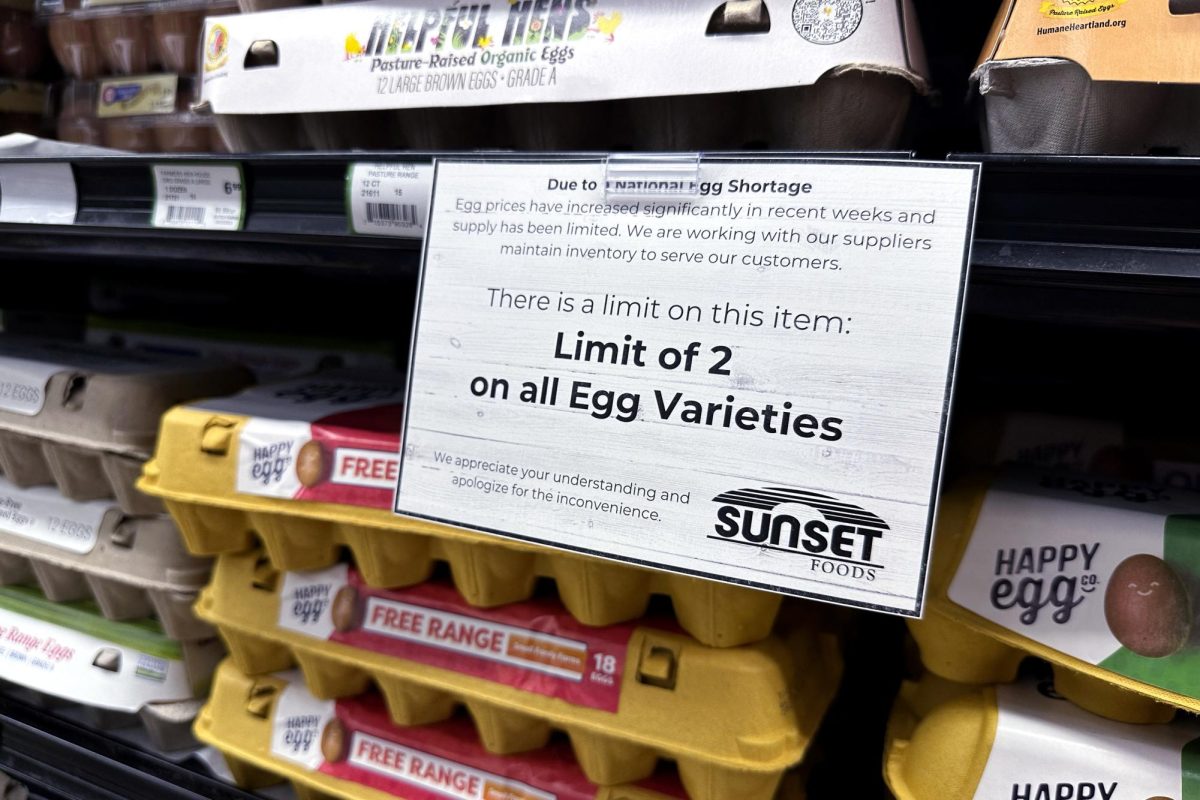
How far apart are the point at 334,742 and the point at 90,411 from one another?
21.7 inches

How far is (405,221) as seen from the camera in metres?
0.71

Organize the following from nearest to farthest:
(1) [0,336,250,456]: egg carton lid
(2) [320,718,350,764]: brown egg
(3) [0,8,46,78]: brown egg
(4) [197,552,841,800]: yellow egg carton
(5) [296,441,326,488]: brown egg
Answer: (4) [197,552,841,800]: yellow egg carton < (5) [296,441,326,488]: brown egg < (2) [320,718,350,764]: brown egg < (1) [0,336,250,456]: egg carton lid < (3) [0,8,46,78]: brown egg

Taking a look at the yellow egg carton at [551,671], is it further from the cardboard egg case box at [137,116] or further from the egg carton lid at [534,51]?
the cardboard egg case box at [137,116]

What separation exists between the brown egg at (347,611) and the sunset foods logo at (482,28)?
589 millimetres

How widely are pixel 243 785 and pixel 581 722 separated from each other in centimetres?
58

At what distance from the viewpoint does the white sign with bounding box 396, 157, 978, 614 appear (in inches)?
20.3

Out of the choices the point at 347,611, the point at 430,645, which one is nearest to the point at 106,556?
the point at 347,611

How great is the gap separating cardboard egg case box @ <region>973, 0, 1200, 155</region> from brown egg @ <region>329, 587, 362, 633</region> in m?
0.80

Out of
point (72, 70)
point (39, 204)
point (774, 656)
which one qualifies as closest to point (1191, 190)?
point (774, 656)

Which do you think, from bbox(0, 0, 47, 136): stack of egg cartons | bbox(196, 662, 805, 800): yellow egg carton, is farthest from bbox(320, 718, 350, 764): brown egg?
bbox(0, 0, 47, 136): stack of egg cartons

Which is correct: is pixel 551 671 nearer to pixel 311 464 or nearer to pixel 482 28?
pixel 311 464

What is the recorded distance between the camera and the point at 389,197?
0.71 meters

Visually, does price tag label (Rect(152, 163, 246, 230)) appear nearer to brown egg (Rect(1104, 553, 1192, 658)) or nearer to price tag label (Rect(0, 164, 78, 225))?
price tag label (Rect(0, 164, 78, 225))

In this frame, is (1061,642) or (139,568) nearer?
(1061,642)
